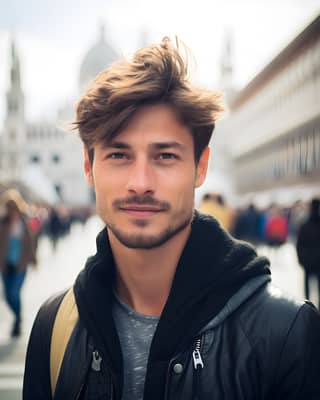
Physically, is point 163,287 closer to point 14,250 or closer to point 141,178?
point 141,178

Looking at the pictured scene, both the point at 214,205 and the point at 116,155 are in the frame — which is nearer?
the point at 116,155

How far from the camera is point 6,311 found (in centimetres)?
950

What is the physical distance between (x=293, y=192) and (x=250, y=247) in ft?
Answer: 104

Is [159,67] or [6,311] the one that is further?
[6,311]

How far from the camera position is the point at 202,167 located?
2.01 metres

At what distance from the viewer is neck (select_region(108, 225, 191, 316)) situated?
1.91 m

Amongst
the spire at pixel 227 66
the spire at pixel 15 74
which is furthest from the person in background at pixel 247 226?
the spire at pixel 15 74

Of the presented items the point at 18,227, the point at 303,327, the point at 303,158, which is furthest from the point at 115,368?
the point at 303,158

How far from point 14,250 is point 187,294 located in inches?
261

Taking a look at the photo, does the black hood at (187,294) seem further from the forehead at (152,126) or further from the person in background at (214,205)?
the person in background at (214,205)

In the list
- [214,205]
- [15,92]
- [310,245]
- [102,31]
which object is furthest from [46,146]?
[310,245]

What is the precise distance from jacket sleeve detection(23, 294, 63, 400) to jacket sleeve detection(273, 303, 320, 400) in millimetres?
652

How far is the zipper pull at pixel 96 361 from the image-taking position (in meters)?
1.79

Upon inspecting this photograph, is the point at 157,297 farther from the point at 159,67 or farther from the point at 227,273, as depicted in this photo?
the point at 159,67
